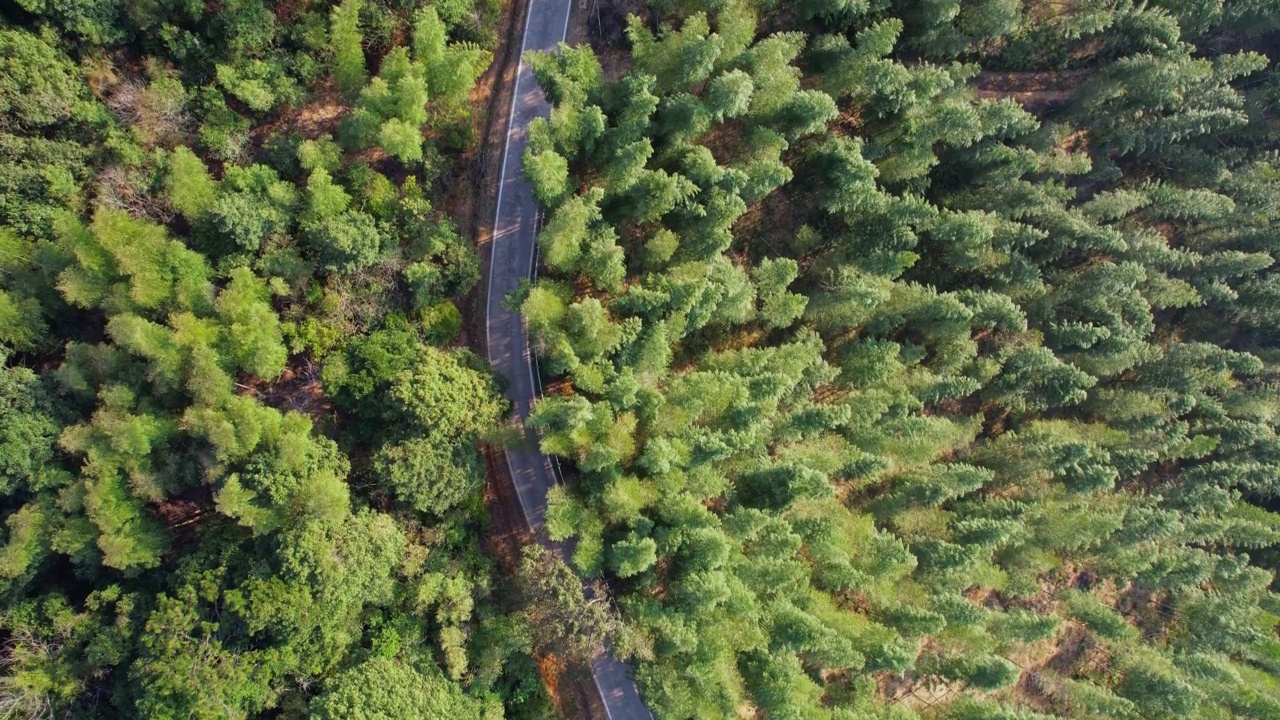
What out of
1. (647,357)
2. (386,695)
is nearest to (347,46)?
(647,357)

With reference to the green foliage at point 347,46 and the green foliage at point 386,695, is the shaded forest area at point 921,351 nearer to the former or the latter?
the green foliage at point 347,46

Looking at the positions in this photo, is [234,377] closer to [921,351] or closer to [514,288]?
[514,288]

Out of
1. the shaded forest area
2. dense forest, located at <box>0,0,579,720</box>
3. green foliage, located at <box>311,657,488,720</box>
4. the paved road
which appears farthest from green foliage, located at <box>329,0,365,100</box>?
green foliage, located at <box>311,657,488,720</box>

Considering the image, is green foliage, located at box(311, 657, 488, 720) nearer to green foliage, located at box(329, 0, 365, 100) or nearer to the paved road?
the paved road

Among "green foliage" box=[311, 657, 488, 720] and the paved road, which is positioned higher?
the paved road

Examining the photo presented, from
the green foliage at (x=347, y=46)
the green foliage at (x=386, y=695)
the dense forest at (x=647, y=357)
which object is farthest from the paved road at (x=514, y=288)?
the green foliage at (x=386, y=695)

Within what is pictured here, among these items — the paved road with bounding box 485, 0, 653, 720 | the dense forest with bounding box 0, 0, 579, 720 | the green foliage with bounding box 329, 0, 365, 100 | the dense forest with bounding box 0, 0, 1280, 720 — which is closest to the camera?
the dense forest with bounding box 0, 0, 579, 720

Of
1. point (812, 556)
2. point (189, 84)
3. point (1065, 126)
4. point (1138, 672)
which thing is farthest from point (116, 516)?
point (1138, 672)
